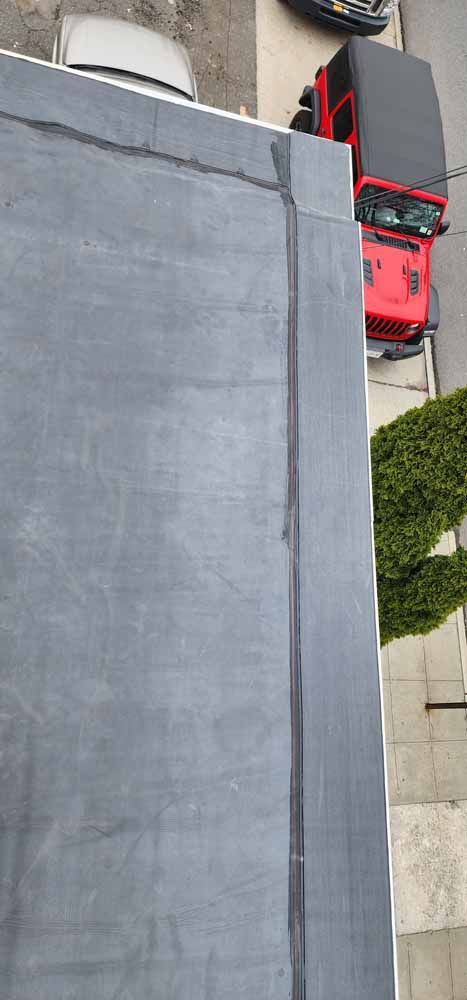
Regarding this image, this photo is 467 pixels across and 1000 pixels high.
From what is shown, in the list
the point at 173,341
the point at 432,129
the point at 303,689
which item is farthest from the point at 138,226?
the point at 432,129

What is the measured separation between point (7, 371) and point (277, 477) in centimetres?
145

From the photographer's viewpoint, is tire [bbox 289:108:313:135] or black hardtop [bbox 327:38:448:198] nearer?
black hardtop [bbox 327:38:448:198]

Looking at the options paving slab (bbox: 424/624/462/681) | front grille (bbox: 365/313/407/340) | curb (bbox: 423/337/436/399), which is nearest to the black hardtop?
front grille (bbox: 365/313/407/340)

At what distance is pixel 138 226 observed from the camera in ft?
11.5

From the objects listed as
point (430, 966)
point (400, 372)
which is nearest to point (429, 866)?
point (430, 966)

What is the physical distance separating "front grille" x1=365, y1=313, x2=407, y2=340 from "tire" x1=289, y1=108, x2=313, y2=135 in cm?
283

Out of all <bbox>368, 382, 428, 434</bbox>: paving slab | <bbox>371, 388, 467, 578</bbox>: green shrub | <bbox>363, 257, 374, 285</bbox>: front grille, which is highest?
<bbox>363, 257, 374, 285</bbox>: front grille

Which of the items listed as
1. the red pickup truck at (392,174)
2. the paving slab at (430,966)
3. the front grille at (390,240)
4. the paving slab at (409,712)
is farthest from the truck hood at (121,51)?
the paving slab at (430,966)

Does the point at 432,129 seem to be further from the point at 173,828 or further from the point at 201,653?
the point at 173,828

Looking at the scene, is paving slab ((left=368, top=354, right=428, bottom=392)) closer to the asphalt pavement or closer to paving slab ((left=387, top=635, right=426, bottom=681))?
the asphalt pavement

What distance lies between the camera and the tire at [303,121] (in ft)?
28.2

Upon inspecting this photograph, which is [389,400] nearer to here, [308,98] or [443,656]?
[443,656]

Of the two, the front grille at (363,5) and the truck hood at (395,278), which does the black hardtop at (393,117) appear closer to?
the truck hood at (395,278)

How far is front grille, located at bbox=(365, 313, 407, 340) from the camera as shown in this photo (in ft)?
25.8
